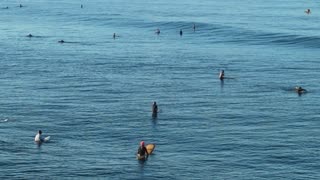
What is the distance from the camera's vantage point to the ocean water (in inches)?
2581

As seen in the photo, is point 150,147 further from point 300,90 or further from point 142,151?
point 300,90

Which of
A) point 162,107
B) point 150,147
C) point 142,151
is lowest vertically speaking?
point 142,151

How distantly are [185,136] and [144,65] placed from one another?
48.7m

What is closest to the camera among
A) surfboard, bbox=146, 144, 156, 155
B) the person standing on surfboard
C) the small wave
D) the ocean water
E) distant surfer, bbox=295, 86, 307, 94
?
the ocean water

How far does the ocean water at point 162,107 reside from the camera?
215ft

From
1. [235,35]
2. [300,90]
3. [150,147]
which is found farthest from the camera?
[235,35]

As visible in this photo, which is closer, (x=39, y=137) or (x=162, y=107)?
(x=39, y=137)

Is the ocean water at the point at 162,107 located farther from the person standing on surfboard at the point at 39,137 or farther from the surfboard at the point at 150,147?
the surfboard at the point at 150,147

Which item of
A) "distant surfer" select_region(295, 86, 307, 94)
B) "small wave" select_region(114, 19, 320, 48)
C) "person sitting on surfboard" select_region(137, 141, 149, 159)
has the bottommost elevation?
"person sitting on surfboard" select_region(137, 141, 149, 159)

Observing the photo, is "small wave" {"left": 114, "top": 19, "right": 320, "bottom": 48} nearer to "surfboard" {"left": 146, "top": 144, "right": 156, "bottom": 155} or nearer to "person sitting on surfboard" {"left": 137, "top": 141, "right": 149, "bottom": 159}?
"surfboard" {"left": 146, "top": 144, "right": 156, "bottom": 155}

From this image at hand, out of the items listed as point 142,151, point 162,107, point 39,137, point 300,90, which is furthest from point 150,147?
point 300,90

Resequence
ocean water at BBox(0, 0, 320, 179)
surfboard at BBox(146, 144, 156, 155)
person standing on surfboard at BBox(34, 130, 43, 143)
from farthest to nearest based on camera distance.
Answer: person standing on surfboard at BBox(34, 130, 43, 143)
surfboard at BBox(146, 144, 156, 155)
ocean water at BBox(0, 0, 320, 179)

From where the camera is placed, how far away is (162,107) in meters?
89.4

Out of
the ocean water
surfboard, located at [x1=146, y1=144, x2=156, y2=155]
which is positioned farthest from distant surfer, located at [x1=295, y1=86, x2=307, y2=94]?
surfboard, located at [x1=146, y1=144, x2=156, y2=155]
